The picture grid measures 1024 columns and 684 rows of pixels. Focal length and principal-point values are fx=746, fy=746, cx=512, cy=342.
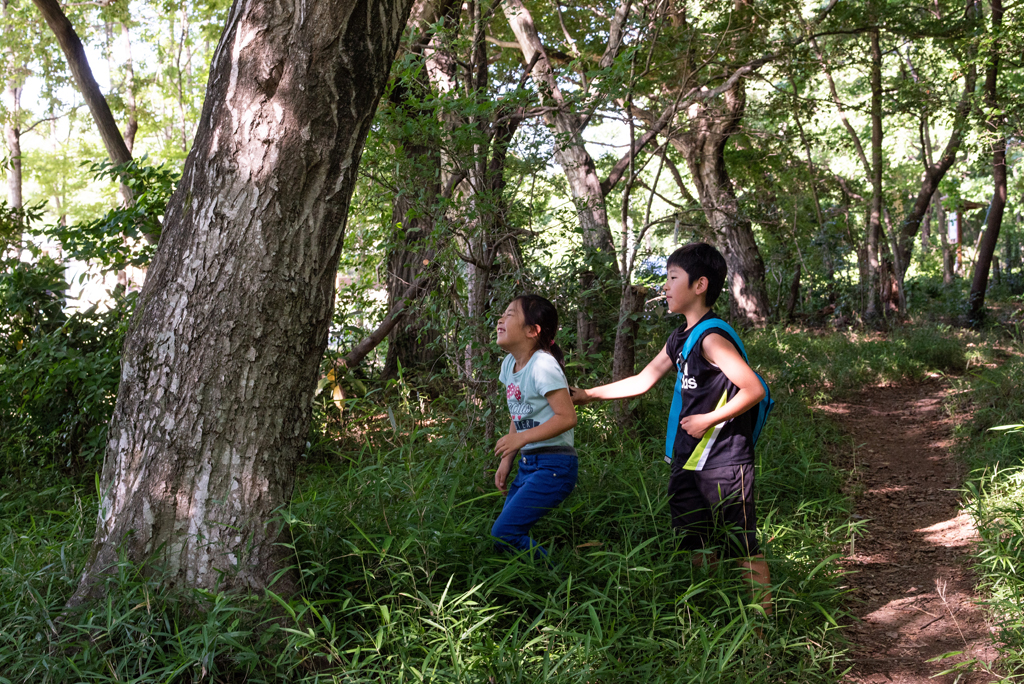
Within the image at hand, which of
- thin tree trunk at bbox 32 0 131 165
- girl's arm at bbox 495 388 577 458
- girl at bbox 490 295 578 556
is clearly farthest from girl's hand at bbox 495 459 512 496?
thin tree trunk at bbox 32 0 131 165

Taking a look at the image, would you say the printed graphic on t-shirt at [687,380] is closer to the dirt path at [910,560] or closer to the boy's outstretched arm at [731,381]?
the boy's outstretched arm at [731,381]

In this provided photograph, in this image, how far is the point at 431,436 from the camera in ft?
15.8

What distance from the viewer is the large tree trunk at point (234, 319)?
265cm

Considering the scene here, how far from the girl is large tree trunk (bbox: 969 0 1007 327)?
9.49 meters

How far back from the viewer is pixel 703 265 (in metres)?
3.17

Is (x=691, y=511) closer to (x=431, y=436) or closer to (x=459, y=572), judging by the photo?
(x=459, y=572)

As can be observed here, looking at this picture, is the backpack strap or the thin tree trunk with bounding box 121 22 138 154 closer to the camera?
the backpack strap

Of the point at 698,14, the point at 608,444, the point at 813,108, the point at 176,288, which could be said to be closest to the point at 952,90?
the point at 813,108

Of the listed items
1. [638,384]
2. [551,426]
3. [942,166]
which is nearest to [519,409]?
[551,426]

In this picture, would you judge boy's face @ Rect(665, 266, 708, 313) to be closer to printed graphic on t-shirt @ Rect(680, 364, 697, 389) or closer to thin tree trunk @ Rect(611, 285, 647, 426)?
printed graphic on t-shirt @ Rect(680, 364, 697, 389)

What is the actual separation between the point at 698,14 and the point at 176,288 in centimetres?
791

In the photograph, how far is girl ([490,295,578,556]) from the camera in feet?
10.0

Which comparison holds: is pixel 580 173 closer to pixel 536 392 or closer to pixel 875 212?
pixel 536 392

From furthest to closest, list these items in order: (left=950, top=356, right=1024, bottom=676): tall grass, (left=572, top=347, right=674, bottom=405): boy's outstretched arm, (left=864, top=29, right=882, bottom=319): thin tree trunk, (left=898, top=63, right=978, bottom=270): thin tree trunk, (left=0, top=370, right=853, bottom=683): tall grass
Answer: (left=864, top=29, right=882, bottom=319): thin tree trunk
(left=898, top=63, right=978, bottom=270): thin tree trunk
(left=572, top=347, right=674, bottom=405): boy's outstretched arm
(left=950, top=356, right=1024, bottom=676): tall grass
(left=0, top=370, right=853, bottom=683): tall grass
